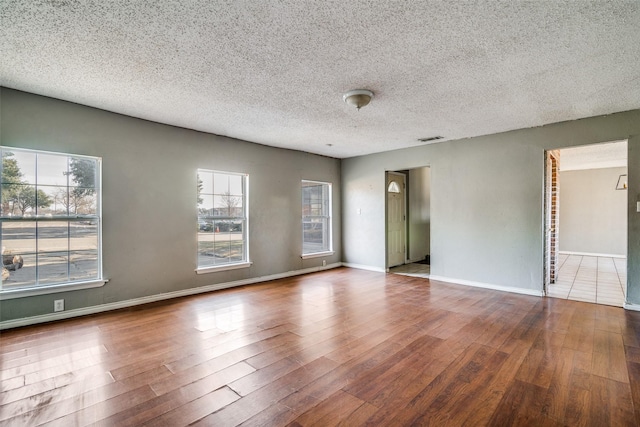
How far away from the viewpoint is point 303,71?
2.89m

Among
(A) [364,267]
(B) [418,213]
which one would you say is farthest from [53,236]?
(B) [418,213]

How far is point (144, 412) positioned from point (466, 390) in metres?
2.16

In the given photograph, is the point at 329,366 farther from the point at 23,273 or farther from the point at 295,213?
the point at 295,213

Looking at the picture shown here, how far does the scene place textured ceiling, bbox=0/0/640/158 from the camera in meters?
2.04

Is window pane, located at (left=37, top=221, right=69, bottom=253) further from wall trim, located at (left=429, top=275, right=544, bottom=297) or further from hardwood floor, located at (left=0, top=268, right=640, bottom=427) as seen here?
wall trim, located at (left=429, top=275, right=544, bottom=297)

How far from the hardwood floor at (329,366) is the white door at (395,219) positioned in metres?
2.77

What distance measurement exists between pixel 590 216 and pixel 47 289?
1225 centimetres

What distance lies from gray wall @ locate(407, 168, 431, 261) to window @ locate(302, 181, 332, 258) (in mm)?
2151

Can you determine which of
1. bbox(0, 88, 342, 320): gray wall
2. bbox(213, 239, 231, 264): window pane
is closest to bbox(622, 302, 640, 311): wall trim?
bbox(0, 88, 342, 320): gray wall

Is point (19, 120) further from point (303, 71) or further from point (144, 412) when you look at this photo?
point (144, 412)

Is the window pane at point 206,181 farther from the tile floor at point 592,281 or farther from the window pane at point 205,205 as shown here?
the tile floor at point 592,281

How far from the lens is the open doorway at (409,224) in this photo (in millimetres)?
6879

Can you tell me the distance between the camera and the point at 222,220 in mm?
5207

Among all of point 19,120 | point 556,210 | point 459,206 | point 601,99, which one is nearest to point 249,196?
point 19,120
